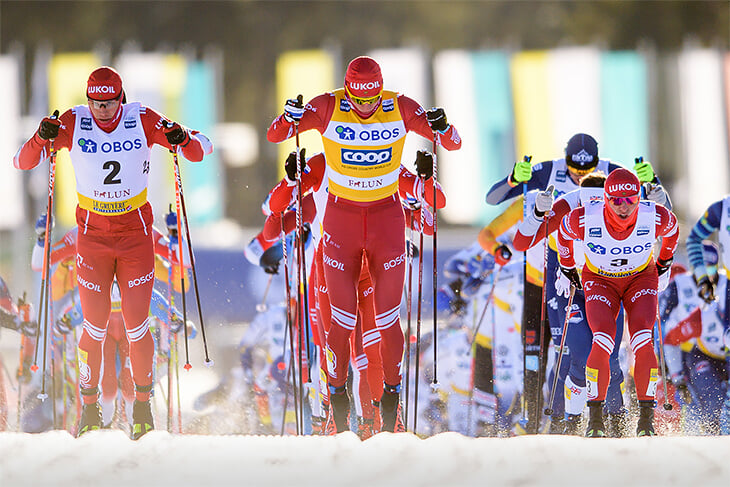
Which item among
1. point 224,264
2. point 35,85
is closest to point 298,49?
point 35,85

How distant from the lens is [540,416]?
19.3 ft

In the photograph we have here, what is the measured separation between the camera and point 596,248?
16.9 feet

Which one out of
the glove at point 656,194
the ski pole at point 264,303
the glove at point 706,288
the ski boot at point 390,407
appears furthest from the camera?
the ski pole at point 264,303

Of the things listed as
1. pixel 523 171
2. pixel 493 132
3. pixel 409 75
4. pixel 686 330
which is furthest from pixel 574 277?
pixel 409 75

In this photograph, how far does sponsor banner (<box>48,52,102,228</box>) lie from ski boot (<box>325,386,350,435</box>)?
6.80 m

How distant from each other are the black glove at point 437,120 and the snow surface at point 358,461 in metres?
1.53

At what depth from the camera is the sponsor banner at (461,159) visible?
12.0 meters

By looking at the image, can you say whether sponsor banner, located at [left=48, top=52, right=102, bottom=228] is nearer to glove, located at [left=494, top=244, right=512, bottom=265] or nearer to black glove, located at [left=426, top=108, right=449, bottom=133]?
glove, located at [left=494, top=244, right=512, bottom=265]

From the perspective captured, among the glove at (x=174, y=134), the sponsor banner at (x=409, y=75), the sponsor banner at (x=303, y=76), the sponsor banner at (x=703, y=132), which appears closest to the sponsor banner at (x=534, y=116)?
the sponsor banner at (x=409, y=75)

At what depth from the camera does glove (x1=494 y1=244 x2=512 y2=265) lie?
637cm

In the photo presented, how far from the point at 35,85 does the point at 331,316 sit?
9519 millimetres

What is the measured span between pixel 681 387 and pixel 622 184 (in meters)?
1.93

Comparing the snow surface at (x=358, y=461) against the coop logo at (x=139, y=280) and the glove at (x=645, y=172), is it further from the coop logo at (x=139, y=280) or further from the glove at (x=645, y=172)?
the glove at (x=645, y=172)

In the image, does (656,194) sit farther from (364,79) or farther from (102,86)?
(102,86)
